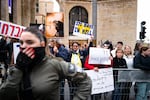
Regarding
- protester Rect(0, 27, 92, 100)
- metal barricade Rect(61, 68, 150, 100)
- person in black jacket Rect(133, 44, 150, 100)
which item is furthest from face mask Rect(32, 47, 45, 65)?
person in black jacket Rect(133, 44, 150, 100)

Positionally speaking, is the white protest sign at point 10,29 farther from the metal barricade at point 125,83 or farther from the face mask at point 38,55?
the face mask at point 38,55

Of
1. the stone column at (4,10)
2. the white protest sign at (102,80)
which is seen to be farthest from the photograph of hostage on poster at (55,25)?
the stone column at (4,10)

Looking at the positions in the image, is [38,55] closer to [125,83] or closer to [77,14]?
[125,83]

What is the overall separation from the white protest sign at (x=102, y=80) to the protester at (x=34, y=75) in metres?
4.79

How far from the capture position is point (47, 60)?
3.31 metres

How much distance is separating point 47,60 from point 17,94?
35 cm

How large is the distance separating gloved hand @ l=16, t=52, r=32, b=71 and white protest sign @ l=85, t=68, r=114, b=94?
496 centimetres

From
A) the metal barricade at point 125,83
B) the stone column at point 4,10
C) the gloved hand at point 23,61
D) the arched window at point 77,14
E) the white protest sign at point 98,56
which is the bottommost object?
the metal barricade at point 125,83

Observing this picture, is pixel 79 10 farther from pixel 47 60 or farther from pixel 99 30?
pixel 47 60

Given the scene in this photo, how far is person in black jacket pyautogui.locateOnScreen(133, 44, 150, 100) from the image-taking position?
9.12 meters

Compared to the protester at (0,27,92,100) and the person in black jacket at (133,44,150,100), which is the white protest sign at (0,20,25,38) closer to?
the person in black jacket at (133,44,150,100)

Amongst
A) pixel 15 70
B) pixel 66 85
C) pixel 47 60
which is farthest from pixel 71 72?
pixel 66 85

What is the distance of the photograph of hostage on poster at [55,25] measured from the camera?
45.3ft

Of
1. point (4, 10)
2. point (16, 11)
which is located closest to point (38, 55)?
point (4, 10)
